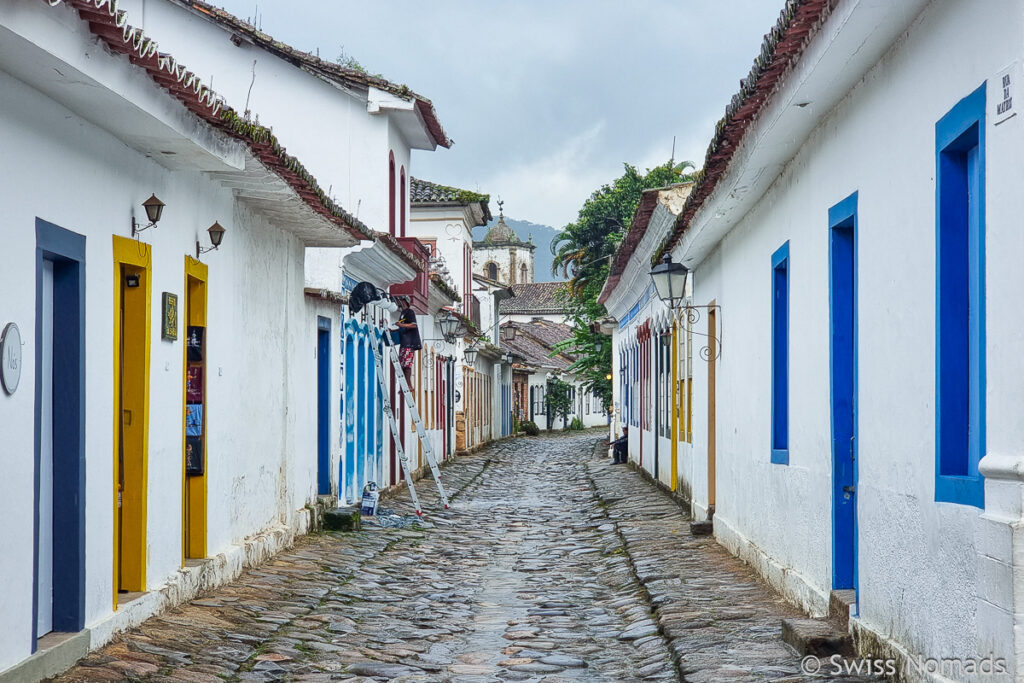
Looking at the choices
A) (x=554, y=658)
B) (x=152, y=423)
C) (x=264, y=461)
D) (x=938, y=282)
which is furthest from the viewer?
(x=264, y=461)

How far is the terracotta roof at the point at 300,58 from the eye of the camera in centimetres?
1680

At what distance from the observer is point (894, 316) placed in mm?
5789

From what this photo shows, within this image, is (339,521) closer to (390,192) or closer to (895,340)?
(390,192)

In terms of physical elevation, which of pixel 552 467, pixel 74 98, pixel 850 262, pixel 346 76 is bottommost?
pixel 552 467

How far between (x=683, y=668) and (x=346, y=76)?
13.1 meters

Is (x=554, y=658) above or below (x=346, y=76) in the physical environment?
below

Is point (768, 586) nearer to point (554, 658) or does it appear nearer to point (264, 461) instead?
point (554, 658)

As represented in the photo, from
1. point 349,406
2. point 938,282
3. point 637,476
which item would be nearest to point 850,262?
point 938,282

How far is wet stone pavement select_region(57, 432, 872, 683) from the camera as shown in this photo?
262 inches

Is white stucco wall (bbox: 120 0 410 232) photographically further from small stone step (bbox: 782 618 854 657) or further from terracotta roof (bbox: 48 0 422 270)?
small stone step (bbox: 782 618 854 657)

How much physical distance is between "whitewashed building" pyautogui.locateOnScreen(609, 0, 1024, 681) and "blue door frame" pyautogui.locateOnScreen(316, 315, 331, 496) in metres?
5.88

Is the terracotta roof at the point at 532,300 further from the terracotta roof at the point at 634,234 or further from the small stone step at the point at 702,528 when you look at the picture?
the small stone step at the point at 702,528

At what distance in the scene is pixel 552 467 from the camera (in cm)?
2728

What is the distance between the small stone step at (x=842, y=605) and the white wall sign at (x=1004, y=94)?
316cm
